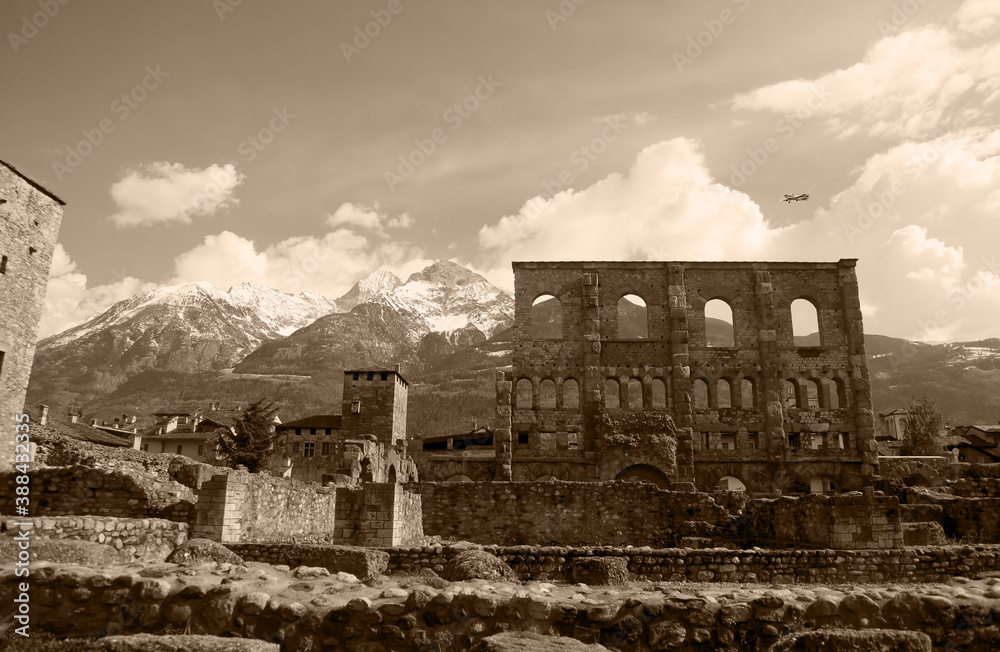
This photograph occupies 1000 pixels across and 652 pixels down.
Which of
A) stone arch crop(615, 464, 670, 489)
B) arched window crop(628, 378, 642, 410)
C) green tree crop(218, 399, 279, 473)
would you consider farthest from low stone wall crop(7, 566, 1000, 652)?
green tree crop(218, 399, 279, 473)

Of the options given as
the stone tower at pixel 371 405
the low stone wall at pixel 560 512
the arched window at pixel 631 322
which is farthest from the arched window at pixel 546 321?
the low stone wall at pixel 560 512

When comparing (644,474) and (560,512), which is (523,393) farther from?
(560,512)

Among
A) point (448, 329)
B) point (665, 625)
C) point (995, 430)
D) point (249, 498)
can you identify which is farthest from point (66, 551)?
point (448, 329)

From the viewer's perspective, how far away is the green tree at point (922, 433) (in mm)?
53281

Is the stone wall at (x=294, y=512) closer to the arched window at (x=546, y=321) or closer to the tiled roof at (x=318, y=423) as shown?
the tiled roof at (x=318, y=423)

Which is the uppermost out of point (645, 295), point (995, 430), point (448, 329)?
point (448, 329)

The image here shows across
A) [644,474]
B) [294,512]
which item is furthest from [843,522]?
[644,474]

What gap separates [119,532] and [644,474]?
29.4 meters

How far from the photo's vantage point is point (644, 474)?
1411 inches

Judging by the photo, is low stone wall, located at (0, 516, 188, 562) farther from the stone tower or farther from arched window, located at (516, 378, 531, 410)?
the stone tower

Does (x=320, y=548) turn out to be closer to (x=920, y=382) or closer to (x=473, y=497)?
(x=473, y=497)

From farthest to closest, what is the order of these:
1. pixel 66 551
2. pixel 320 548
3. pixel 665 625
→ pixel 320 548 → pixel 66 551 → pixel 665 625

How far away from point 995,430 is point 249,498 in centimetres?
6081

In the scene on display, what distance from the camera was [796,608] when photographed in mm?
6129
